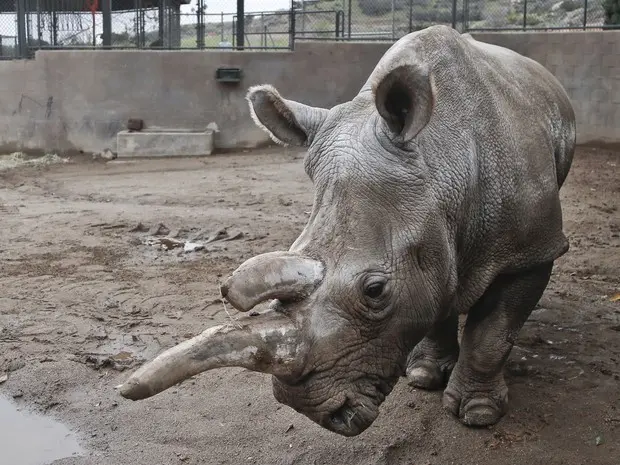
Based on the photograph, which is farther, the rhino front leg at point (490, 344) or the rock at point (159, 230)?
the rock at point (159, 230)

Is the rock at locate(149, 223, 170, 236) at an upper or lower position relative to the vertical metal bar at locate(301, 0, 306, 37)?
lower

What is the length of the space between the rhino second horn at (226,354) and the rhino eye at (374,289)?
0.36 m

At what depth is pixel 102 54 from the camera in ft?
47.8

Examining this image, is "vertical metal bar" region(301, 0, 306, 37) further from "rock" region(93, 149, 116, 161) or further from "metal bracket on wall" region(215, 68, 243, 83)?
"rock" region(93, 149, 116, 161)

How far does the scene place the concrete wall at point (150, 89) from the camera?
14.4 meters

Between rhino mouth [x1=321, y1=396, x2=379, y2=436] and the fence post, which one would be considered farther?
the fence post

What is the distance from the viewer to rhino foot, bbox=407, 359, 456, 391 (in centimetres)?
483

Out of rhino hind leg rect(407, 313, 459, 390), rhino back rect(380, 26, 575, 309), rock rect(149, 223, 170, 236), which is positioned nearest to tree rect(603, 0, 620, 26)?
rock rect(149, 223, 170, 236)

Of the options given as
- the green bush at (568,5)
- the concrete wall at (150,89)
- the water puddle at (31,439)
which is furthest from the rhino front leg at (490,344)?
the green bush at (568,5)

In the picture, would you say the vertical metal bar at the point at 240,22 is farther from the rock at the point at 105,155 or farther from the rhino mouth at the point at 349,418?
the rhino mouth at the point at 349,418

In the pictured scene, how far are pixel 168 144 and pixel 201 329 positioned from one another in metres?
8.50

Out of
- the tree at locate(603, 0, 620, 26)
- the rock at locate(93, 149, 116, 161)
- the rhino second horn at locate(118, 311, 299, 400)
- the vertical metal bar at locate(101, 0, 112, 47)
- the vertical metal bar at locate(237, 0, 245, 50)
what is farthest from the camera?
the vertical metal bar at locate(237, 0, 245, 50)

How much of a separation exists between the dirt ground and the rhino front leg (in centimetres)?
11

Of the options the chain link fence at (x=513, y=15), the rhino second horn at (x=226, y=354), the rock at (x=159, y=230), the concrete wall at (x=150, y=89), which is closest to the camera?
the rhino second horn at (x=226, y=354)
